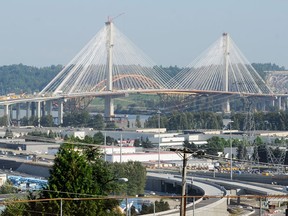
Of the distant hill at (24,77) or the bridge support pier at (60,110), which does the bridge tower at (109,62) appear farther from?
the distant hill at (24,77)

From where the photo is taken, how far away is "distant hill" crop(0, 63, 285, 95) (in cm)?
12875

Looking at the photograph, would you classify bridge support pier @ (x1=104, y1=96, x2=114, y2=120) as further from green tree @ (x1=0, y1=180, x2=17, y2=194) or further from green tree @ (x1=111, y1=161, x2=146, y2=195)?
green tree @ (x1=0, y1=180, x2=17, y2=194)

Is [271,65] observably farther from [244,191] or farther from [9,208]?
[9,208]

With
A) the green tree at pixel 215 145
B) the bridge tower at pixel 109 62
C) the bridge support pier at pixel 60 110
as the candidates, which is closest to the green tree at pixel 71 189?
the green tree at pixel 215 145

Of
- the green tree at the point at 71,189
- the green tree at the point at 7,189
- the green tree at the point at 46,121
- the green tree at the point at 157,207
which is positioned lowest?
the green tree at the point at 7,189

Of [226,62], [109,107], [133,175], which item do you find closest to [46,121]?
[109,107]

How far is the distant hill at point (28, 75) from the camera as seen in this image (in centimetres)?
12875

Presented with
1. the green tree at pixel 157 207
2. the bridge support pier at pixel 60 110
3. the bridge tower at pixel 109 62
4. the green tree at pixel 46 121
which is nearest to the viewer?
the green tree at pixel 157 207

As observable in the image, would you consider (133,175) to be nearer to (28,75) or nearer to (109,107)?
(109,107)

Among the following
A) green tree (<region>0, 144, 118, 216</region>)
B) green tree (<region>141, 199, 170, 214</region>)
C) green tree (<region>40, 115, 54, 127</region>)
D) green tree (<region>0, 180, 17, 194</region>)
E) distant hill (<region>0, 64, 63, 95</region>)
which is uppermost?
distant hill (<region>0, 64, 63, 95</region>)

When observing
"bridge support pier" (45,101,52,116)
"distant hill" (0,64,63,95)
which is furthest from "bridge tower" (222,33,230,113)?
"distant hill" (0,64,63,95)

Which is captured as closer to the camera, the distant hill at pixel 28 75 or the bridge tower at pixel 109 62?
the bridge tower at pixel 109 62

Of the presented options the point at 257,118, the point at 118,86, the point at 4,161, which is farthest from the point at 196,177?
the point at 118,86

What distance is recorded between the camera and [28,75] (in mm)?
138875
